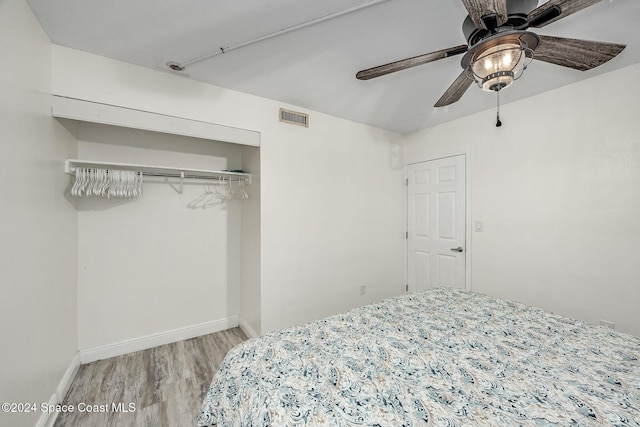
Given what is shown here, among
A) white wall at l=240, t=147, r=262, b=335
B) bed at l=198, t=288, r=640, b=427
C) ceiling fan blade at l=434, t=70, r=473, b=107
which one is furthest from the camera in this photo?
white wall at l=240, t=147, r=262, b=335

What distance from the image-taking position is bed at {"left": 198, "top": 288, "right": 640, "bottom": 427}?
0.89m

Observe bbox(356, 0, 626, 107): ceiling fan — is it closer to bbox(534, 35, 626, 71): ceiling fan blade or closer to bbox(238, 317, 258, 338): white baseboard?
bbox(534, 35, 626, 71): ceiling fan blade

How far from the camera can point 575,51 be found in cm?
125

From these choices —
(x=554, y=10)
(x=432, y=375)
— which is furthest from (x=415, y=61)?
(x=432, y=375)

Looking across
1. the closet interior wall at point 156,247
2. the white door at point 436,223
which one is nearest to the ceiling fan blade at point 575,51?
the white door at point 436,223

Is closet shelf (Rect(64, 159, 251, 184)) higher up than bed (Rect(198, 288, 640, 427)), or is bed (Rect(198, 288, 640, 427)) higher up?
closet shelf (Rect(64, 159, 251, 184))

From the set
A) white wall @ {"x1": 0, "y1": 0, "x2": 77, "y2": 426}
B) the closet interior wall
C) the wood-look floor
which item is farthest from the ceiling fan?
the wood-look floor

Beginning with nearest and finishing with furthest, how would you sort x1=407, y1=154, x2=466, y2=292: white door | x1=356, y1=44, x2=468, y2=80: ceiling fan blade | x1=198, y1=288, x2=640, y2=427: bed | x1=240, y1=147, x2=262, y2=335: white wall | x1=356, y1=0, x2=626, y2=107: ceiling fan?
x1=198, y1=288, x2=640, y2=427: bed, x1=356, y1=0, x2=626, y2=107: ceiling fan, x1=356, y1=44, x2=468, y2=80: ceiling fan blade, x1=240, y1=147, x2=262, y2=335: white wall, x1=407, y1=154, x2=466, y2=292: white door

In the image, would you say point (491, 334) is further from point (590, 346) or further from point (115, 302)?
point (115, 302)

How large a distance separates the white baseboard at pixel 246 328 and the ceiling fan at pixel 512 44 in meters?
2.72

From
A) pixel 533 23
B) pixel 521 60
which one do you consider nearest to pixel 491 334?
pixel 521 60

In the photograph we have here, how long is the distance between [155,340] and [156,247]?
3.03ft

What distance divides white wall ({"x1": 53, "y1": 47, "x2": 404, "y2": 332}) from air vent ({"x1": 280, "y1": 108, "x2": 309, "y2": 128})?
7 cm

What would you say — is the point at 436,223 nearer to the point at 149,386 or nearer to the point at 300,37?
the point at 300,37
